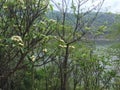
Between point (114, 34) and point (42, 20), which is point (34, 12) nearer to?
point (42, 20)

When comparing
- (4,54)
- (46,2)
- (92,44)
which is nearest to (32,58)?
(4,54)

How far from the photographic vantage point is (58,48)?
6289 millimetres

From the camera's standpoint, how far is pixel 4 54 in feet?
19.1

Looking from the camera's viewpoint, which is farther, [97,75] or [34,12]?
[97,75]

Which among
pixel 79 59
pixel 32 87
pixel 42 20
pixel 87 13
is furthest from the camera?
pixel 32 87

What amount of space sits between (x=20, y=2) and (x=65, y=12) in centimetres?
497

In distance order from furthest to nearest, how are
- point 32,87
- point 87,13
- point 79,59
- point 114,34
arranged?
point 114,34 < point 32,87 < point 79,59 < point 87,13

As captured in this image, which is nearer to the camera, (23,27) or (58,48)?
(23,27)

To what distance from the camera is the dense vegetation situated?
18.7 ft

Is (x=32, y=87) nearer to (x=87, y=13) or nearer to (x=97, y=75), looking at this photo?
(x=97, y=75)

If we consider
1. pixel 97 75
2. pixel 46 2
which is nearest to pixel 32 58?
pixel 46 2

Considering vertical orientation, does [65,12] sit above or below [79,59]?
above

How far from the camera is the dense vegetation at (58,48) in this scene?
5699 mm

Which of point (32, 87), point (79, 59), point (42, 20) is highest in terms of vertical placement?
point (42, 20)
